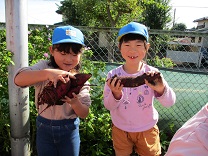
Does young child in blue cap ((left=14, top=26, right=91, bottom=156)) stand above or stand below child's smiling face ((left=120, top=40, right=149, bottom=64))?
below

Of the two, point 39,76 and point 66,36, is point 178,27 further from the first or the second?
point 39,76

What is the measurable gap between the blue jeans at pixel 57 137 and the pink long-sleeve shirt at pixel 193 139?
4.10 feet

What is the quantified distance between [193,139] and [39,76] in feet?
3.90

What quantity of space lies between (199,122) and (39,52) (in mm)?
2528

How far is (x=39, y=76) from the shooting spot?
5.44 ft

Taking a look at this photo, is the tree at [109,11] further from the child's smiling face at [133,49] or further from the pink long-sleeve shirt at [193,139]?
the pink long-sleeve shirt at [193,139]

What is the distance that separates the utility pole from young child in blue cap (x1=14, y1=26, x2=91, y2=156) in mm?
419

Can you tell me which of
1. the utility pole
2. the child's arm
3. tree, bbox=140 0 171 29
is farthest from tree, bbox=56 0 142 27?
the child's arm

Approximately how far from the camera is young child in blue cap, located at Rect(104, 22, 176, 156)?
2.00m

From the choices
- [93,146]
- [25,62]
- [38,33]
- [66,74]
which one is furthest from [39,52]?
[66,74]

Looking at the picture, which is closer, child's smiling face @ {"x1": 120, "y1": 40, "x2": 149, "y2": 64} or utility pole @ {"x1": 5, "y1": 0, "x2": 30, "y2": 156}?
child's smiling face @ {"x1": 120, "y1": 40, "x2": 149, "y2": 64}

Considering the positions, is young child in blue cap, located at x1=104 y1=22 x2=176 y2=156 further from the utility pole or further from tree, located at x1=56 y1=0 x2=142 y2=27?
tree, located at x1=56 y1=0 x2=142 y2=27

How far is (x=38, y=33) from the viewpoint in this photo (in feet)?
10.5

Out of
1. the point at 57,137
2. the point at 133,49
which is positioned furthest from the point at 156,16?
the point at 57,137
